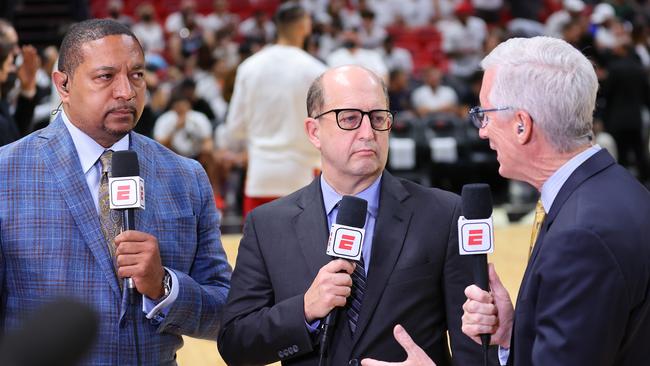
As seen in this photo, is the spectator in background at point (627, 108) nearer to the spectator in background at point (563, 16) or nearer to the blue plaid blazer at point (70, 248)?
the spectator in background at point (563, 16)

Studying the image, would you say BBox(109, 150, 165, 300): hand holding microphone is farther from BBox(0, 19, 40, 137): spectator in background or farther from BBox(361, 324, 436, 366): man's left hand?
BBox(0, 19, 40, 137): spectator in background

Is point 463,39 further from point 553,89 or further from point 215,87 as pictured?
point 553,89

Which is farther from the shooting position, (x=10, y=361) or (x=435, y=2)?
(x=435, y=2)

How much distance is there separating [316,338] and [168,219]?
1.83 ft

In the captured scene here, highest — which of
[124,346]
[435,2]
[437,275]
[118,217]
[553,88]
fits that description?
[435,2]

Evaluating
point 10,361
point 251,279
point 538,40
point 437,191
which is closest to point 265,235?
point 251,279

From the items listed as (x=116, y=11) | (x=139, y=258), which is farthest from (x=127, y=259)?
(x=116, y=11)

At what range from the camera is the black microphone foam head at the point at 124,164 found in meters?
2.55

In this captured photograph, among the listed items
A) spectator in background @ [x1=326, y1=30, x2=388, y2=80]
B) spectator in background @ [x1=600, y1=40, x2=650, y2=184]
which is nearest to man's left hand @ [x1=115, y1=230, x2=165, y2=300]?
spectator in background @ [x1=326, y1=30, x2=388, y2=80]

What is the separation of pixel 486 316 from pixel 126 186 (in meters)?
0.97

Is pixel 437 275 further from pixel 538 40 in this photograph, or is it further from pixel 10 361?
pixel 10 361

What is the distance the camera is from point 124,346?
2.73 meters

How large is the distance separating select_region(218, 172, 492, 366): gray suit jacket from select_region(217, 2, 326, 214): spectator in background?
357cm

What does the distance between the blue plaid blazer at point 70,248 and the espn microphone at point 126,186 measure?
20 centimetres
